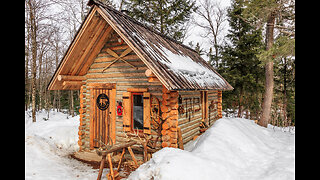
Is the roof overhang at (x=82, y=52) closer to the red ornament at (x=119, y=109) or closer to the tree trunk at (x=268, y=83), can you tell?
the red ornament at (x=119, y=109)

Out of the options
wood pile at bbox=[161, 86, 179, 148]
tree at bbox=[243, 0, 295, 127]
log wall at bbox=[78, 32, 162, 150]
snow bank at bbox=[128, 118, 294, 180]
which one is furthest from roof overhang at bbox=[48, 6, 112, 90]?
tree at bbox=[243, 0, 295, 127]

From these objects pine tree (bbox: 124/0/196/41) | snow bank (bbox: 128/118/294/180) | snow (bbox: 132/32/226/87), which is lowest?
snow bank (bbox: 128/118/294/180)

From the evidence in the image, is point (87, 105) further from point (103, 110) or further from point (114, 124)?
point (114, 124)

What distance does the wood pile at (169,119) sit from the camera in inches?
265

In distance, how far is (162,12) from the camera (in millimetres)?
18688

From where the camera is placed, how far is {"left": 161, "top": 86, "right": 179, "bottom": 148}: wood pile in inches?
265

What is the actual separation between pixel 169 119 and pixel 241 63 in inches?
494

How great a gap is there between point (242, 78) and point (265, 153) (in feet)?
33.1

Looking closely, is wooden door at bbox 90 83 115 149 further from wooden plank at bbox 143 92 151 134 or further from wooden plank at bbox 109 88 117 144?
wooden plank at bbox 143 92 151 134

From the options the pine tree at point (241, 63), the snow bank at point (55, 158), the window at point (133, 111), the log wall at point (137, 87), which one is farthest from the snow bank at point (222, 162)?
the pine tree at point (241, 63)

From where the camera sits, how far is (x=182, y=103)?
787 centimetres

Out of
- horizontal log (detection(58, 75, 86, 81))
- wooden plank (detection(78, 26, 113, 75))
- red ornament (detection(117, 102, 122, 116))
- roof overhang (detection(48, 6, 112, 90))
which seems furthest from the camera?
horizontal log (detection(58, 75, 86, 81))

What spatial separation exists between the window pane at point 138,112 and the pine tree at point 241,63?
11.3 meters
